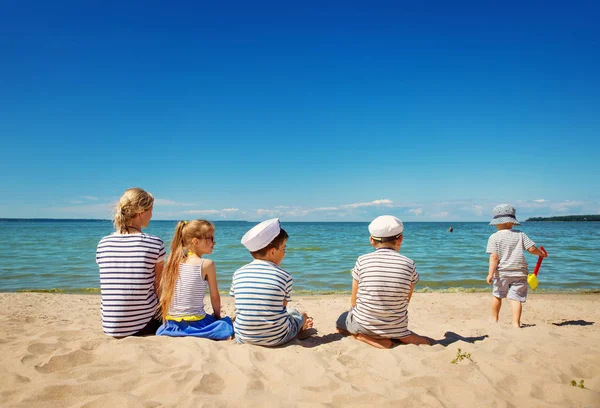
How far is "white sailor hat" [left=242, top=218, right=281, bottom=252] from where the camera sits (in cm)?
382

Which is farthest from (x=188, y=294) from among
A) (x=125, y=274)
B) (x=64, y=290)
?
(x=64, y=290)

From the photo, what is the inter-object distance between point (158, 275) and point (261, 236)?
1224 millimetres

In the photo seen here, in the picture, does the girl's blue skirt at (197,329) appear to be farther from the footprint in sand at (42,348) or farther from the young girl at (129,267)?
the footprint in sand at (42,348)

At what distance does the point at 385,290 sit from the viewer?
3953 millimetres

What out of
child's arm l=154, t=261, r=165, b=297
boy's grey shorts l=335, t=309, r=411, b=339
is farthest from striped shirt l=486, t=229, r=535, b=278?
child's arm l=154, t=261, r=165, b=297

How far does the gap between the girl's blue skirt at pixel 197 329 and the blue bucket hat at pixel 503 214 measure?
4.11 m

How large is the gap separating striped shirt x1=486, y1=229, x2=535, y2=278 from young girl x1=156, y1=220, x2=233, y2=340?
385 centimetres

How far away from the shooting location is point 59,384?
273cm

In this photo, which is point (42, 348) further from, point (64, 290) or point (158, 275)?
point (64, 290)

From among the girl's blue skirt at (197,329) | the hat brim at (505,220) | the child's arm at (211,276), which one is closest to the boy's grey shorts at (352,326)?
the girl's blue skirt at (197,329)

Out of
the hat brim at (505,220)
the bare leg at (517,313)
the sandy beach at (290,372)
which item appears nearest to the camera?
the sandy beach at (290,372)

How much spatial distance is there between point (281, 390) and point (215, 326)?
1.63 m

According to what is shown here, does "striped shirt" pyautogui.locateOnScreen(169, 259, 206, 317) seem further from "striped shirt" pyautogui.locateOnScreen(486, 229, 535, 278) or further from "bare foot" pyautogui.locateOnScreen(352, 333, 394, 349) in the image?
"striped shirt" pyautogui.locateOnScreen(486, 229, 535, 278)

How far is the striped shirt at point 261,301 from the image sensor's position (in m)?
3.77
